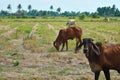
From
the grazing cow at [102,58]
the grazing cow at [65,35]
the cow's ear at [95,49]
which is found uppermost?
the cow's ear at [95,49]

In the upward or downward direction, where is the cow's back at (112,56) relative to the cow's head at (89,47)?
downward

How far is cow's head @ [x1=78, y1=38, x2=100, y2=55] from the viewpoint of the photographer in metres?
9.62

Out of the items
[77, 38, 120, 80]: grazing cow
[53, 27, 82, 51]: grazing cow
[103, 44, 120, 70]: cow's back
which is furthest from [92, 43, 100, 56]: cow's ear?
[53, 27, 82, 51]: grazing cow

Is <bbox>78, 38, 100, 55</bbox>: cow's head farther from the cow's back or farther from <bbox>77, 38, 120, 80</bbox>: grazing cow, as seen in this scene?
the cow's back

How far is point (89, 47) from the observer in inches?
386

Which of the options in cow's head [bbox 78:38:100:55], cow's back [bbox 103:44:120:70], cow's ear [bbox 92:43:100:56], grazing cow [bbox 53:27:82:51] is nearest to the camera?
cow's head [bbox 78:38:100:55]

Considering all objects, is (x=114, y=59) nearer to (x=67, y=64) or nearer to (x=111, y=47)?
(x=111, y=47)

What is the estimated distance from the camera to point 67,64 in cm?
1512

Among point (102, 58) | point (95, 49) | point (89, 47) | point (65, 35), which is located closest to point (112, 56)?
point (102, 58)

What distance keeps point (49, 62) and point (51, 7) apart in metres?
149

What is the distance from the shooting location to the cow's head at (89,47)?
962cm

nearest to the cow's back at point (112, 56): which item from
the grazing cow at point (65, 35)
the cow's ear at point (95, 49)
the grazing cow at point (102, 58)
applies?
the grazing cow at point (102, 58)

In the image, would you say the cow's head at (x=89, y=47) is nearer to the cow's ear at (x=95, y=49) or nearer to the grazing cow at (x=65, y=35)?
the cow's ear at (x=95, y=49)

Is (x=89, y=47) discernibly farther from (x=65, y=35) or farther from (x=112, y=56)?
(x=65, y=35)
